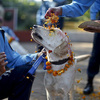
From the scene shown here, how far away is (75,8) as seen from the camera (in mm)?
3305

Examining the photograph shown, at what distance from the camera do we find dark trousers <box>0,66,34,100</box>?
3.00 metres

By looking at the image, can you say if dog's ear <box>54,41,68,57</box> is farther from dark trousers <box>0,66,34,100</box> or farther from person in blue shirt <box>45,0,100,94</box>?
dark trousers <box>0,66,34,100</box>

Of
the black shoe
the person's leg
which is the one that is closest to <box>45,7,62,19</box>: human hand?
the person's leg

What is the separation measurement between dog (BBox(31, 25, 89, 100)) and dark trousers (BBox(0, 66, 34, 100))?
13.1 inches

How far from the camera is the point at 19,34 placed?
18.6 metres

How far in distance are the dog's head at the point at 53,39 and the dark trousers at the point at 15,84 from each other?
19.8 inches

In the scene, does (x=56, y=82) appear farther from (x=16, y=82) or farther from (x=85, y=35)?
(x=85, y=35)

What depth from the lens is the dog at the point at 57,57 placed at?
287 centimetres

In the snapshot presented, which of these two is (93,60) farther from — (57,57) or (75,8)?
(57,57)

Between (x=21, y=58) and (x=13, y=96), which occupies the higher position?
(x=21, y=58)

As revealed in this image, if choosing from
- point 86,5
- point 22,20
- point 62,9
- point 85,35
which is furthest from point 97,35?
point 22,20

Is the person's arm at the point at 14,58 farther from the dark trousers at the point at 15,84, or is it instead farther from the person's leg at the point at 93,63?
the person's leg at the point at 93,63

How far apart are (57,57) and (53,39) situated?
0.91 ft

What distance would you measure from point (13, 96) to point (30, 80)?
0.33 m
